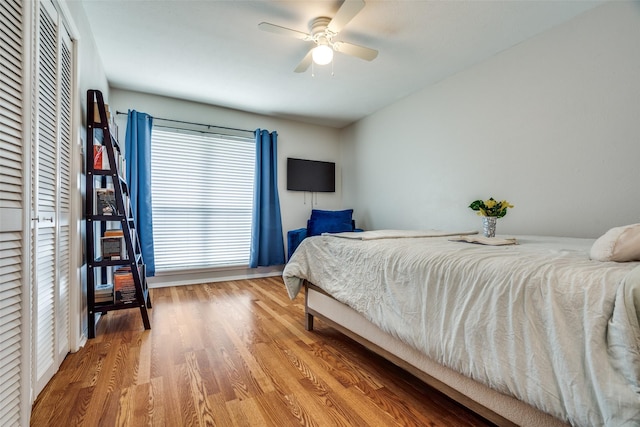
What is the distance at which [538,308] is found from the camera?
34.4 inches

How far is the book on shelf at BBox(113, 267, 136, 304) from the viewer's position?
2.27m

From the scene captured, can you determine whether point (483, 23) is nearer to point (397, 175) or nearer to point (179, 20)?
point (397, 175)

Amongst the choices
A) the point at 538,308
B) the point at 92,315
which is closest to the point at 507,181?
the point at 538,308

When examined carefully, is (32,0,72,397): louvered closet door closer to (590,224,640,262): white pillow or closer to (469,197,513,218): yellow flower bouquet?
(590,224,640,262): white pillow

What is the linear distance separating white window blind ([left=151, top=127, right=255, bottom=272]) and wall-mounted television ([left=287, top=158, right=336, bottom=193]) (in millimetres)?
580

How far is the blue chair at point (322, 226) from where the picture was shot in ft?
12.8

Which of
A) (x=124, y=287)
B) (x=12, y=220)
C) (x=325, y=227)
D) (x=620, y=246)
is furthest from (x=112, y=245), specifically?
(x=620, y=246)

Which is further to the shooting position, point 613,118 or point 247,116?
point 247,116

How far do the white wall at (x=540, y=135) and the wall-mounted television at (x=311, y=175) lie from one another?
132 cm

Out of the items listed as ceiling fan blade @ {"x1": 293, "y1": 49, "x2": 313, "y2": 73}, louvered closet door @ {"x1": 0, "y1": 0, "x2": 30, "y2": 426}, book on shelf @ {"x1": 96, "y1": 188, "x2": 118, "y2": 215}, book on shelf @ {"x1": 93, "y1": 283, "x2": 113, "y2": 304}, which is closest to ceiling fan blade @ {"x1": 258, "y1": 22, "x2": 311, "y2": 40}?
ceiling fan blade @ {"x1": 293, "y1": 49, "x2": 313, "y2": 73}

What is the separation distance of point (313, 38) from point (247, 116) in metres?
2.04

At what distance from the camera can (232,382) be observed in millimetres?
1539

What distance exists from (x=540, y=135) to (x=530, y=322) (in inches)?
79.0

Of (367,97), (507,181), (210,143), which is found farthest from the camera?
(210,143)
